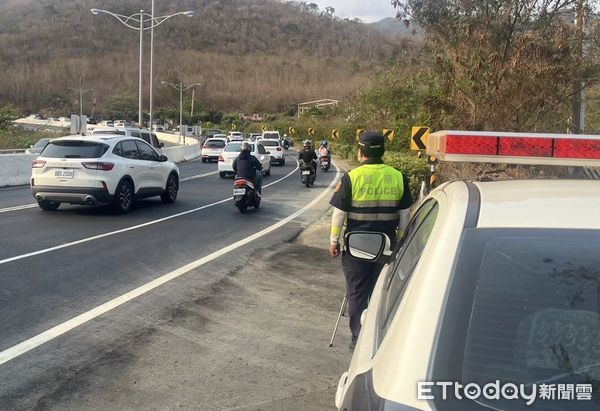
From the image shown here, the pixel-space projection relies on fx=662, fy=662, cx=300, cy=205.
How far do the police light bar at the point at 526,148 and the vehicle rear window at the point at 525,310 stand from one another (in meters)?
1.33

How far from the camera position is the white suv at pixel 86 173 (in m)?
13.4

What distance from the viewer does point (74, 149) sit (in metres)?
13.7

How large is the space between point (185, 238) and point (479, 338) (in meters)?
9.38

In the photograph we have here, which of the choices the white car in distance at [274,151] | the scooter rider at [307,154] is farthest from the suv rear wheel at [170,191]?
the white car in distance at [274,151]

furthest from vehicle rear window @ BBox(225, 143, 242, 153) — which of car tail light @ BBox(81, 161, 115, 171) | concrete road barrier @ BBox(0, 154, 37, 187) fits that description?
car tail light @ BBox(81, 161, 115, 171)

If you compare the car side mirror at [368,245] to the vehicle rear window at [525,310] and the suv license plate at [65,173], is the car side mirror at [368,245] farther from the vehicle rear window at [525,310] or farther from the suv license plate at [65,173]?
the suv license plate at [65,173]

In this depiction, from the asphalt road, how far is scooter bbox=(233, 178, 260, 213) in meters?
0.25

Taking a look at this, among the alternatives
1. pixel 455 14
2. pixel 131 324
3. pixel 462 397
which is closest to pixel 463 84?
pixel 455 14

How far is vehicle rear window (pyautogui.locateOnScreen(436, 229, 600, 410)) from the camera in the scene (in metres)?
1.90

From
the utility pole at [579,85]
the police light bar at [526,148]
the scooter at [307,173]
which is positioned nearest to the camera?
the police light bar at [526,148]

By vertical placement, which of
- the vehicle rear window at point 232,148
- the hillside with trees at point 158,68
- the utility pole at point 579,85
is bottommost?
the vehicle rear window at point 232,148

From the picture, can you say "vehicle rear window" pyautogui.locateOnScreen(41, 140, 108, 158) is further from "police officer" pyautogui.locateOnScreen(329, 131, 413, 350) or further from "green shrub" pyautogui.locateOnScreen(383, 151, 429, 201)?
"police officer" pyautogui.locateOnScreen(329, 131, 413, 350)

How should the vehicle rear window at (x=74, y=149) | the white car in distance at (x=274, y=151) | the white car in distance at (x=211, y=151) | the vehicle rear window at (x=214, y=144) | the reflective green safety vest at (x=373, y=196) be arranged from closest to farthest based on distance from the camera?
the reflective green safety vest at (x=373, y=196), the vehicle rear window at (x=74, y=149), the white car in distance at (x=274, y=151), the white car in distance at (x=211, y=151), the vehicle rear window at (x=214, y=144)

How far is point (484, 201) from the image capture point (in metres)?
2.39
